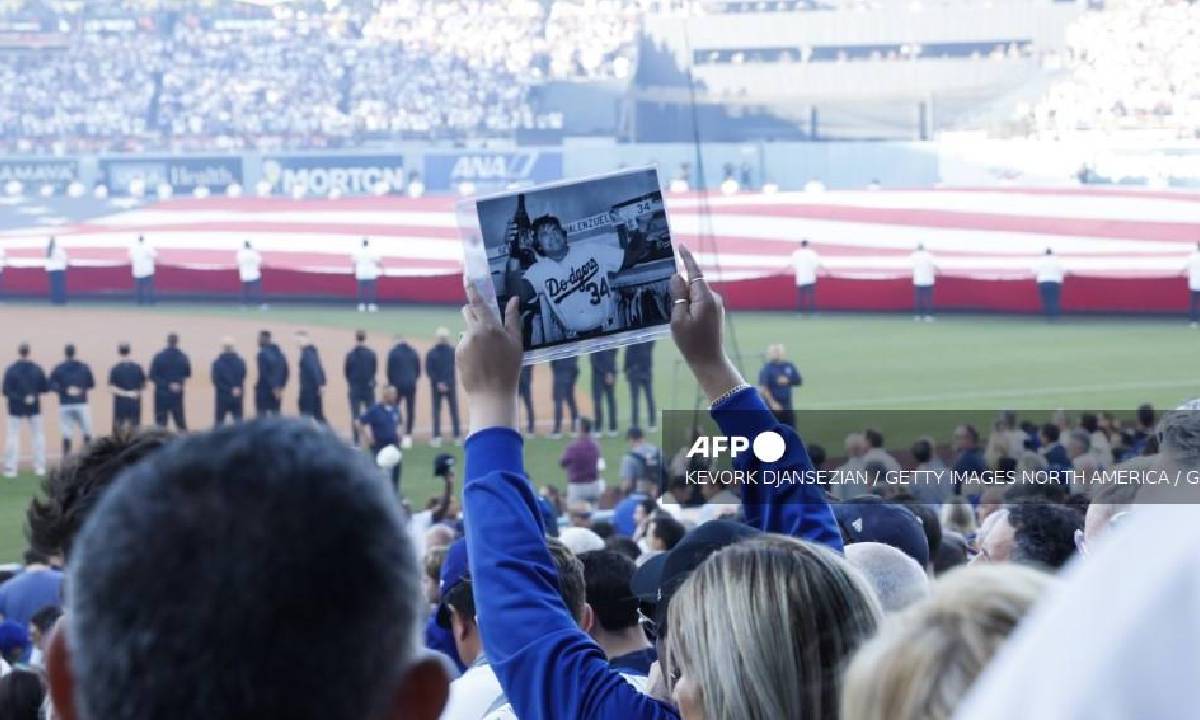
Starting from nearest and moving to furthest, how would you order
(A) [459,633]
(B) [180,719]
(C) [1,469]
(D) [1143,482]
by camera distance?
(B) [180,719]
(D) [1143,482]
(A) [459,633]
(C) [1,469]

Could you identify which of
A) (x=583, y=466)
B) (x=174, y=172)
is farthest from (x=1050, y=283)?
(x=174, y=172)

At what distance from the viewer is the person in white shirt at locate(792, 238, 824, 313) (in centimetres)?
2133

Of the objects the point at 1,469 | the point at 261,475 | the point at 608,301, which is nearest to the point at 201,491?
the point at 261,475

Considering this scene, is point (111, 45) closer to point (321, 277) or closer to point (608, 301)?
point (321, 277)

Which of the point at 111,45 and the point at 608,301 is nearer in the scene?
the point at 608,301

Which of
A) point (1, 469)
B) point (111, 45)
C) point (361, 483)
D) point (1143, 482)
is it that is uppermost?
point (111, 45)

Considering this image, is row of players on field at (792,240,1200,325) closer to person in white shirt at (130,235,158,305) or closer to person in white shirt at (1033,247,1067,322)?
person in white shirt at (1033,247,1067,322)

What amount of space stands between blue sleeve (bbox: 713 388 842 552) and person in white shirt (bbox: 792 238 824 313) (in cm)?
1913

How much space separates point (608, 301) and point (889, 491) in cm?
426

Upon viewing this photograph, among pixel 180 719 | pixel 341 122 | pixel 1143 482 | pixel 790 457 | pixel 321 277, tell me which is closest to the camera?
pixel 180 719

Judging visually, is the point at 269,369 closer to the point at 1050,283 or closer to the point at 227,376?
the point at 227,376

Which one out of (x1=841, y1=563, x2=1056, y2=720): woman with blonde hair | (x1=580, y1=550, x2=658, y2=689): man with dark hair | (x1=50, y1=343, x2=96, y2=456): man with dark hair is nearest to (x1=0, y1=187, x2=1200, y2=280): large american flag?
(x1=50, y1=343, x2=96, y2=456): man with dark hair

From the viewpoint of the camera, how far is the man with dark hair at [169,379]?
50.8ft

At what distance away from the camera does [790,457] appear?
2225 millimetres
